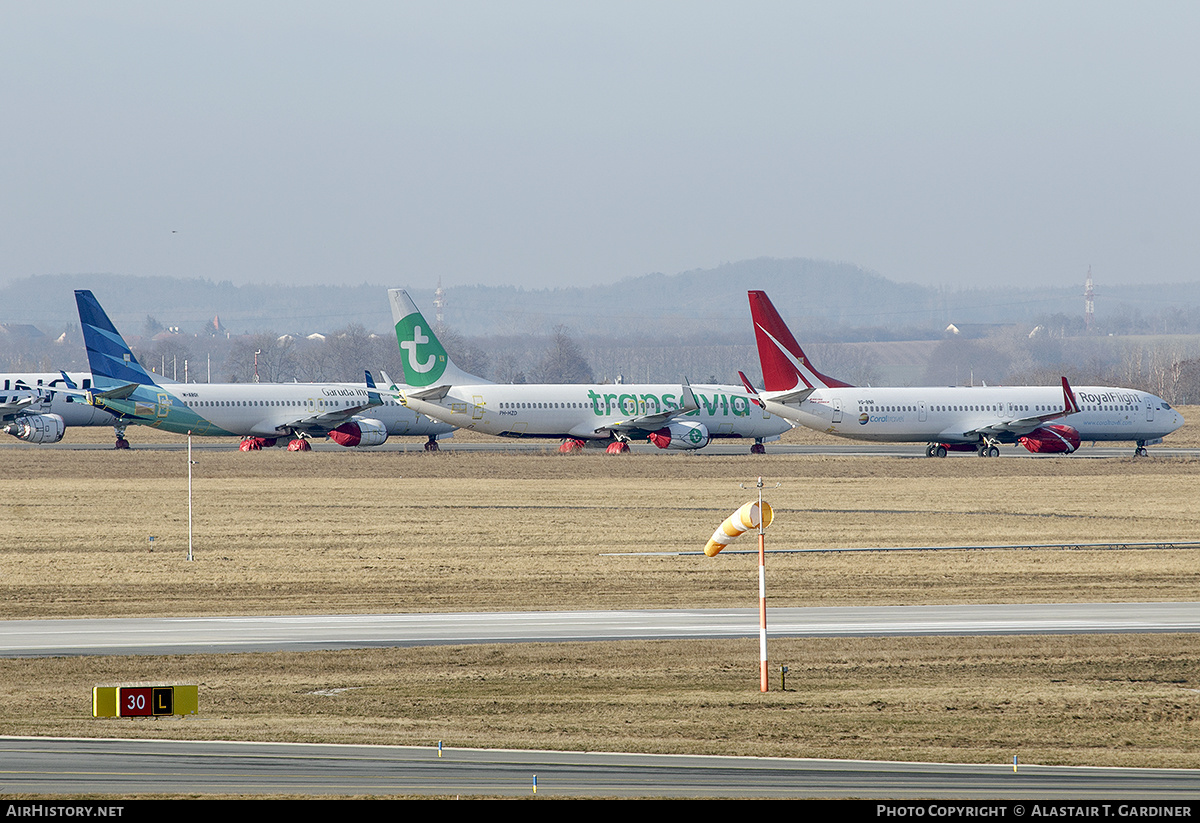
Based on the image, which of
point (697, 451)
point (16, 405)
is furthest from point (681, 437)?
point (16, 405)

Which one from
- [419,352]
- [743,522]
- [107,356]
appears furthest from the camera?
[107,356]

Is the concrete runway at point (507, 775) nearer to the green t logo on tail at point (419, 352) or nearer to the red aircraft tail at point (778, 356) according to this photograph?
the red aircraft tail at point (778, 356)

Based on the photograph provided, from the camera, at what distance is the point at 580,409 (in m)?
75.3

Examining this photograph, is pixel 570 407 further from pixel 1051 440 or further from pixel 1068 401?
pixel 1068 401

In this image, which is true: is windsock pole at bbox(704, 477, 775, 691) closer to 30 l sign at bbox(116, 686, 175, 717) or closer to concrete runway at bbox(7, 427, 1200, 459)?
30 l sign at bbox(116, 686, 175, 717)

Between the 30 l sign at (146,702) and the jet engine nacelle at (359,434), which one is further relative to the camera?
the jet engine nacelle at (359,434)

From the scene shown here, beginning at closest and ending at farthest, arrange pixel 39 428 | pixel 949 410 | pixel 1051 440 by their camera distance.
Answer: pixel 1051 440
pixel 949 410
pixel 39 428

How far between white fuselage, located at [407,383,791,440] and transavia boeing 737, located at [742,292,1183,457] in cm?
557

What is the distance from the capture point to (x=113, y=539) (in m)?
33.9

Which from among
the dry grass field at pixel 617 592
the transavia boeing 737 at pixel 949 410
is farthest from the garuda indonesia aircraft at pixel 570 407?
the dry grass field at pixel 617 592

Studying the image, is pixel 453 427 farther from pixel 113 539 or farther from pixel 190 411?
pixel 113 539

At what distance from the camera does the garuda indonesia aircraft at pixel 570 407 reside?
71.1 meters

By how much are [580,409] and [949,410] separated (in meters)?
18.9

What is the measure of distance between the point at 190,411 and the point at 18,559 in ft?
150
